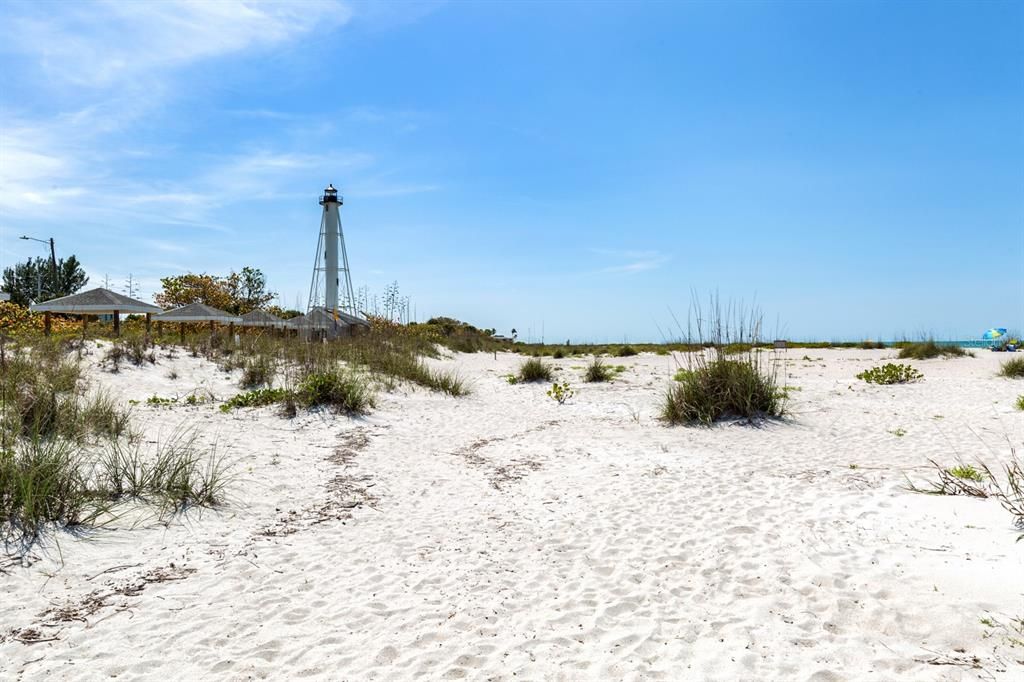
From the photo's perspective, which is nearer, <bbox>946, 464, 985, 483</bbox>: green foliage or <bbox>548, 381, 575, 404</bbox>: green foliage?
<bbox>946, 464, 985, 483</bbox>: green foliage

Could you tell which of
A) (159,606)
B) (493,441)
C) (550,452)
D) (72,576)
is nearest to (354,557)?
(159,606)

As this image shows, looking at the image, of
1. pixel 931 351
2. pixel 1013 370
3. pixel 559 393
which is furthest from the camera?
pixel 931 351

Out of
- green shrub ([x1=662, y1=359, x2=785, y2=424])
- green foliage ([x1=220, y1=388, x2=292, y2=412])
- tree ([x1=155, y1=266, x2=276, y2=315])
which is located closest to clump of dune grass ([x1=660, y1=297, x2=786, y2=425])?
green shrub ([x1=662, y1=359, x2=785, y2=424])

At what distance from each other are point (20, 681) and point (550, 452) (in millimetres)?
5115

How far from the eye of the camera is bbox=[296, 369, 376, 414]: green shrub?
8.54m

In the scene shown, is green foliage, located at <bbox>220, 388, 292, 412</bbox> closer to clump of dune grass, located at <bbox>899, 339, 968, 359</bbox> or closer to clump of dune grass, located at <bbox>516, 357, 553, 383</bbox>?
clump of dune grass, located at <bbox>516, 357, 553, 383</bbox>

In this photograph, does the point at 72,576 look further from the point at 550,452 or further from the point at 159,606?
the point at 550,452

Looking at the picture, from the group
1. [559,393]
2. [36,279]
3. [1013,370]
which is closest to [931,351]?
[1013,370]

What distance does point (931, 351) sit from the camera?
1664 centimetres

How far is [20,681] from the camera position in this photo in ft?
7.86

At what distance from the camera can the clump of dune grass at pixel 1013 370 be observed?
11.5 metres

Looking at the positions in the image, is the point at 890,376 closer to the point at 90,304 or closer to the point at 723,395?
the point at 723,395

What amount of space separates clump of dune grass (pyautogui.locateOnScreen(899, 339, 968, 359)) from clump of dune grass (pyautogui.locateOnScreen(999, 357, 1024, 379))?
4.82 m

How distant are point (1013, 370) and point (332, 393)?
13.0m
